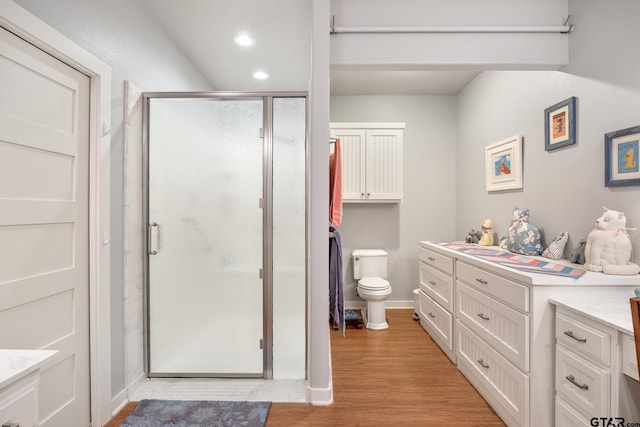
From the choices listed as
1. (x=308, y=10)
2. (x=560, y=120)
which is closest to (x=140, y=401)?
(x=308, y=10)

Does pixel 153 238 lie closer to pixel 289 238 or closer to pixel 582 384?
pixel 289 238

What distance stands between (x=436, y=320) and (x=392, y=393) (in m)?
0.97

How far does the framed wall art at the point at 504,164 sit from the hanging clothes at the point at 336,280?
5.44ft

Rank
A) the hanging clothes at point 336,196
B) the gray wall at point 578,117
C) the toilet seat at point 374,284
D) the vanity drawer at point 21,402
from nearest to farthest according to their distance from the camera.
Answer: the vanity drawer at point 21,402 → the gray wall at point 578,117 → the hanging clothes at point 336,196 → the toilet seat at point 374,284

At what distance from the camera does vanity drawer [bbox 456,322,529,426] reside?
158cm

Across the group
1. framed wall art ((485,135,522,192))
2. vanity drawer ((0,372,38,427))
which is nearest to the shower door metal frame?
vanity drawer ((0,372,38,427))

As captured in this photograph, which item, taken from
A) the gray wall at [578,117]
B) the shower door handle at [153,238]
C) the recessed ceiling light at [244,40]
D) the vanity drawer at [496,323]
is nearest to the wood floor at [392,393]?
the vanity drawer at [496,323]

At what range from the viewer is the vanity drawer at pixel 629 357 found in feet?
3.69

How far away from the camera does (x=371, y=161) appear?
3500mm

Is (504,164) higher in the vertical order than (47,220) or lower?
higher

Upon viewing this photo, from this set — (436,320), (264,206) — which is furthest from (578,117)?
(264,206)

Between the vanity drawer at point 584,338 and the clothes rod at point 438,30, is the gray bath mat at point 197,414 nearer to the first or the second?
the vanity drawer at point 584,338

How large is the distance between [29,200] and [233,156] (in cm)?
114

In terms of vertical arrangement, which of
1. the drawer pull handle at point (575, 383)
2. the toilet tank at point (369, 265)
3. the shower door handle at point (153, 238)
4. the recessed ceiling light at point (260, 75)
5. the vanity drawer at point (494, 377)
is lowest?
the vanity drawer at point (494, 377)
